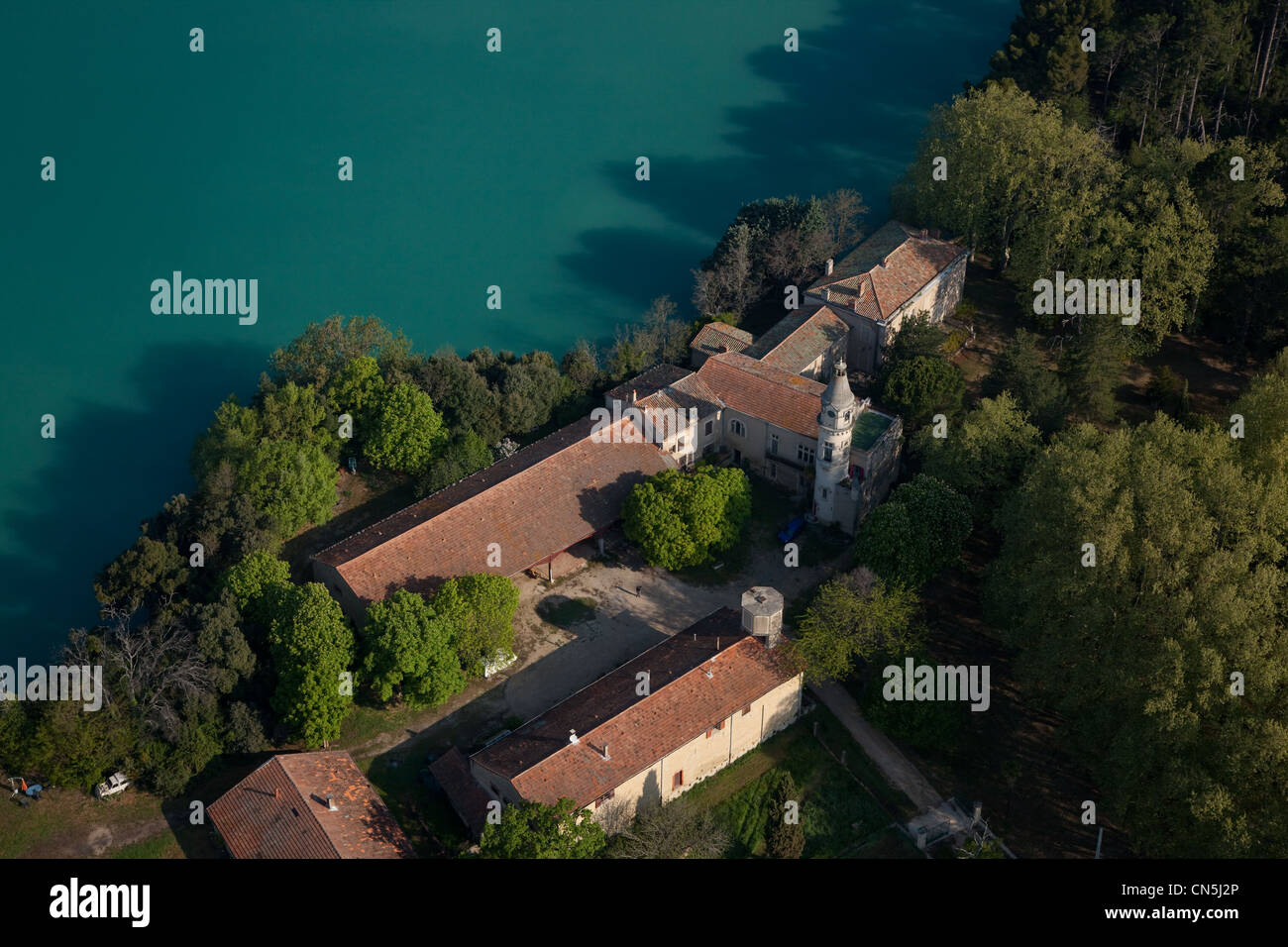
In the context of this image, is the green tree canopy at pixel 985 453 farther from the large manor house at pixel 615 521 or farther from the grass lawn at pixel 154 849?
the grass lawn at pixel 154 849

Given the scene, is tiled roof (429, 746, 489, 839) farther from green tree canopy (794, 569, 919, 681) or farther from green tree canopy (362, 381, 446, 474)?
green tree canopy (362, 381, 446, 474)

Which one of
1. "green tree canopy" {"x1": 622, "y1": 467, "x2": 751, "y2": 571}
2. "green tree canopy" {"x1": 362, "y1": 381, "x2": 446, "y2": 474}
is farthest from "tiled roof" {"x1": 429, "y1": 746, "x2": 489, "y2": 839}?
"green tree canopy" {"x1": 362, "y1": 381, "x2": 446, "y2": 474}

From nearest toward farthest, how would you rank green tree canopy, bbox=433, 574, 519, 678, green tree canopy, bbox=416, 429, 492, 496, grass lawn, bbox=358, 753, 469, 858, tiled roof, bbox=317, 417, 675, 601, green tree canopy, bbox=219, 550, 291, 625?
grass lawn, bbox=358, 753, 469, 858 → green tree canopy, bbox=433, 574, 519, 678 → green tree canopy, bbox=219, 550, 291, 625 → tiled roof, bbox=317, 417, 675, 601 → green tree canopy, bbox=416, 429, 492, 496

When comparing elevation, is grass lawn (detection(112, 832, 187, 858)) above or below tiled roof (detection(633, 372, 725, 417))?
below

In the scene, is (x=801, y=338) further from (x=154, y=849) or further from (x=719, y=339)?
(x=154, y=849)

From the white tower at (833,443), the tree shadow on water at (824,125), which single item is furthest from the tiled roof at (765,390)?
the tree shadow on water at (824,125)

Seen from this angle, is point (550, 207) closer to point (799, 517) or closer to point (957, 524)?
point (799, 517)
